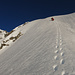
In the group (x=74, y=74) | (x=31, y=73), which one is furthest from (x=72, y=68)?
(x=31, y=73)

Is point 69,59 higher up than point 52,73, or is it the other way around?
point 69,59

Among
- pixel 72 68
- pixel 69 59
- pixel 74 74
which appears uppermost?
pixel 69 59

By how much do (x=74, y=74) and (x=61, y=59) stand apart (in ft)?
3.67

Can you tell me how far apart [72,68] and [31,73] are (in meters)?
1.70

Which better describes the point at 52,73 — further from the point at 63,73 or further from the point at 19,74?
the point at 19,74

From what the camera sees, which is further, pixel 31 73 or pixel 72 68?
pixel 31 73

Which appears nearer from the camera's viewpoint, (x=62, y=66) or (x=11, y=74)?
(x=62, y=66)

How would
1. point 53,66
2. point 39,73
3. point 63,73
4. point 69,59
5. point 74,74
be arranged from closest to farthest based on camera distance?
point 74,74
point 63,73
point 39,73
point 53,66
point 69,59

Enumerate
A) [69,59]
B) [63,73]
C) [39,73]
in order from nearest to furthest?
1. [63,73]
2. [39,73]
3. [69,59]

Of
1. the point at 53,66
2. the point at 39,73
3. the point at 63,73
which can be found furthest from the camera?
the point at 53,66

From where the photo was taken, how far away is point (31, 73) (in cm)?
334

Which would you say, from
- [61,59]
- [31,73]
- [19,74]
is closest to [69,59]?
[61,59]

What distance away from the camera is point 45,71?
3232mm

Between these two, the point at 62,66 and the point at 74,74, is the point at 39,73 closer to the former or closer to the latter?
the point at 62,66
